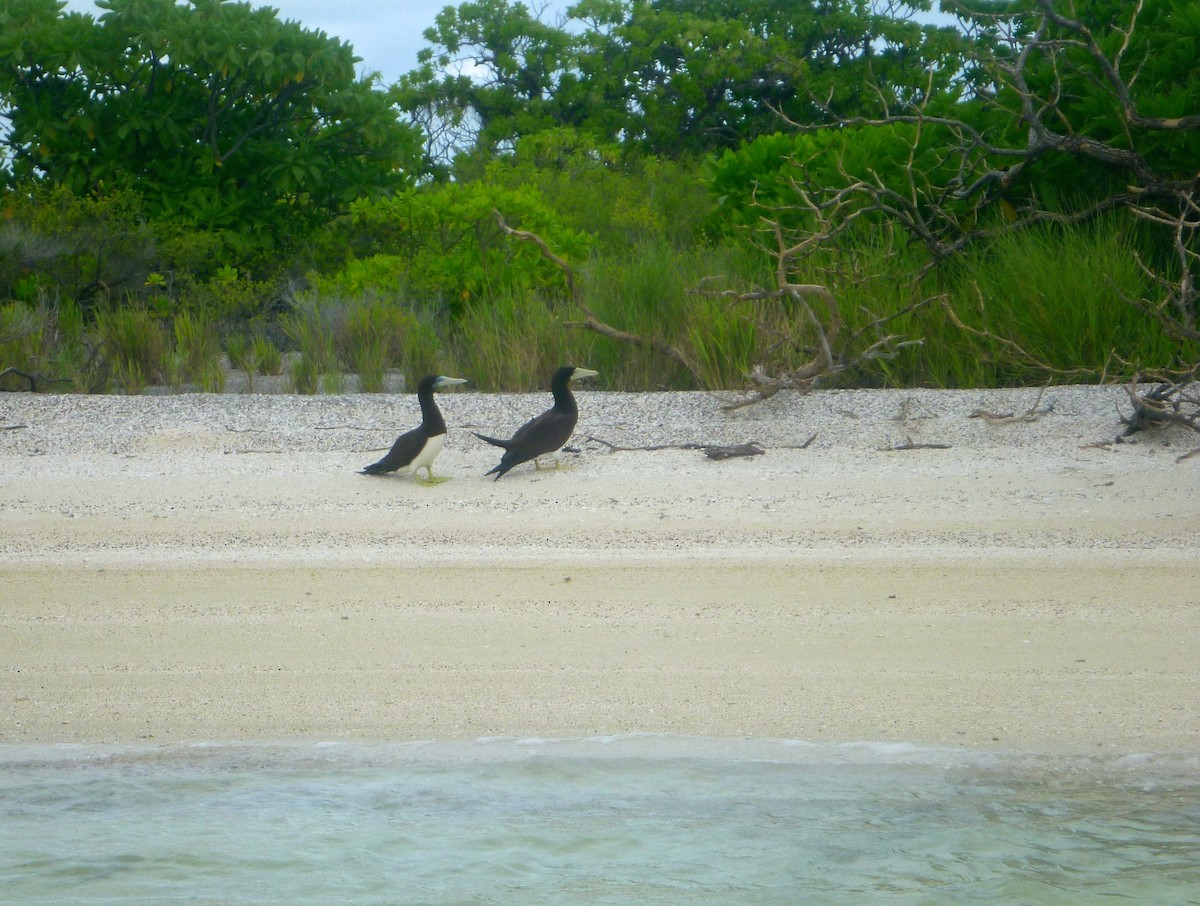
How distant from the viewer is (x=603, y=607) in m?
5.15

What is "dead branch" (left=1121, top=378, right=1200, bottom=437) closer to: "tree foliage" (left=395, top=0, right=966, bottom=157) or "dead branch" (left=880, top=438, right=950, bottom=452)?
"dead branch" (left=880, top=438, right=950, bottom=452)

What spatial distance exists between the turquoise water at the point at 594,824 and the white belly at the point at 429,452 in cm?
319

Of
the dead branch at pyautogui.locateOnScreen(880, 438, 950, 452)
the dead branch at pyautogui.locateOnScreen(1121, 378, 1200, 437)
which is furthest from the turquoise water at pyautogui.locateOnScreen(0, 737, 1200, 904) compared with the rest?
the dead branch at pyautogui.locateOnScreen(1121, 378, 1200, 437)

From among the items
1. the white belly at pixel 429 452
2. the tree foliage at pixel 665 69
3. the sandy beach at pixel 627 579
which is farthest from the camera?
the tree foliage at pixel 665 69

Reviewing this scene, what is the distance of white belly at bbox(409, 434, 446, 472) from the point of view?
713cm

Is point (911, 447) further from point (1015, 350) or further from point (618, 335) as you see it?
point (618, 335)

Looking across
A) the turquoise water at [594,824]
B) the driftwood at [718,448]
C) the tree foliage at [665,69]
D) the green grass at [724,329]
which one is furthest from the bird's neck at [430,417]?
the tree foliage at [665,69]

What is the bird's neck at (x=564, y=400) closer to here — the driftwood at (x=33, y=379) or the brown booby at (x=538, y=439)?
the brown booby at (x=538, y=439)

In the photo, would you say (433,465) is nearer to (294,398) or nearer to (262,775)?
(294,398)

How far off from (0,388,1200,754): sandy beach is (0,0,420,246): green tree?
657 centimetres

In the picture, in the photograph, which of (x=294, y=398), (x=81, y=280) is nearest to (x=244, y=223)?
(x=81, y=280)

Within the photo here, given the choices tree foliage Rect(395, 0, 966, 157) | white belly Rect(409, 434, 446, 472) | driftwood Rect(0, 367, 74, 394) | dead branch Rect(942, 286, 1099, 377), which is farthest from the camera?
tree foliage Rect(395, 0, 966, 157)

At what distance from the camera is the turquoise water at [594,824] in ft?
12.5

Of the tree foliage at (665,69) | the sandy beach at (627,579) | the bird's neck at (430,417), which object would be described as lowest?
the sandy beach at (627,579)
